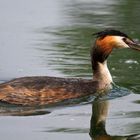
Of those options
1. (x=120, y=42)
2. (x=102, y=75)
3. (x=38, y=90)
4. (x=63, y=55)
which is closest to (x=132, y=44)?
(x=120, y=42)

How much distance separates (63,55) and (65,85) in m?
2.70

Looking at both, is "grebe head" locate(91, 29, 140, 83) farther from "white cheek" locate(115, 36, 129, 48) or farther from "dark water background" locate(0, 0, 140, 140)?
"dark water background" locate(0, 0, 140, 140)

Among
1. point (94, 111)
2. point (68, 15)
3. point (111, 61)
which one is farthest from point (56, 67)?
point (68, 15)

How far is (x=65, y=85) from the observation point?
10250mm

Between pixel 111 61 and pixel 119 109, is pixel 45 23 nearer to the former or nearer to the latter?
pixel 111 61

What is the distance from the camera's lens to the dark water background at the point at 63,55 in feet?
29.9

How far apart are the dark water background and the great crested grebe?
227 mm

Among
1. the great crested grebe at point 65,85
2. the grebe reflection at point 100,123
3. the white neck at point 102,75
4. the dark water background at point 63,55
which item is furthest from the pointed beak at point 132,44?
the grebe reflection at point 100,123

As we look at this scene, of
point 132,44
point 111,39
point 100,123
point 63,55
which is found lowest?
point 100,123

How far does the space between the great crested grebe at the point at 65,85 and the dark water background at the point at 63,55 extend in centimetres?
23

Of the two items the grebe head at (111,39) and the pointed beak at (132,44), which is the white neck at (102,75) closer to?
the grebe head at (111,39)

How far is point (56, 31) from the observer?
14.8 metres

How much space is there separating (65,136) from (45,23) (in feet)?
23.4

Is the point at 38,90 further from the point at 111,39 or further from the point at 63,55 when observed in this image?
the point at 63,55
